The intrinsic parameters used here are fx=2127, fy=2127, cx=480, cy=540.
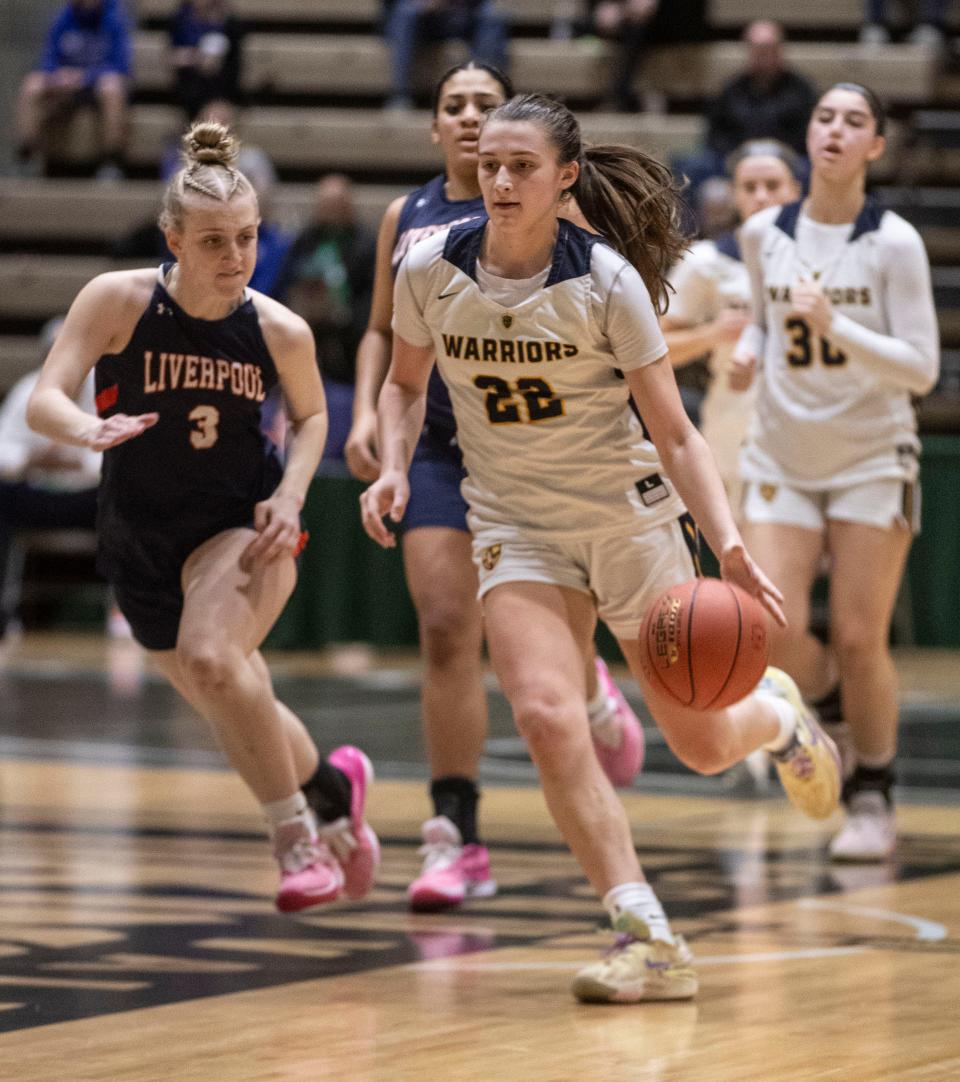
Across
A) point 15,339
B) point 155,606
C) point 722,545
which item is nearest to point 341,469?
point 15,339

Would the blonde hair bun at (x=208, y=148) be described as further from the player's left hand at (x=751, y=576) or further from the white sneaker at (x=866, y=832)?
the white sneaker at (x=866, y=832)

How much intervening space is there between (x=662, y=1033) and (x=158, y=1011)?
95 centimetres

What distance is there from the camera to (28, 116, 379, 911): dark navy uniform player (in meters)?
4.58

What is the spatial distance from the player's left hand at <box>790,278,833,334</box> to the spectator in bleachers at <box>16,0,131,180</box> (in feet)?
35.8

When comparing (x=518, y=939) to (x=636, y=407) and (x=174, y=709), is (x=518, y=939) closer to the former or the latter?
(x=636, y=407)

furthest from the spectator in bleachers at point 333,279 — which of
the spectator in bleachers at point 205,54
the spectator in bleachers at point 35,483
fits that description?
the spectator in bleachers at point 205,54

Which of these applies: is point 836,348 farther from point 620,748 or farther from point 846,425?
point 620,748

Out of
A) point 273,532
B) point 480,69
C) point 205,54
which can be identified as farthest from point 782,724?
point 205,54

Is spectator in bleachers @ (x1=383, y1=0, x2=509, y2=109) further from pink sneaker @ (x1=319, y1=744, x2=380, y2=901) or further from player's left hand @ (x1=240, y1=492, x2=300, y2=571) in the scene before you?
player's left hand @ (x1=240, y1=492, x2=300, y2=571)

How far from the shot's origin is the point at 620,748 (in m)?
5.80

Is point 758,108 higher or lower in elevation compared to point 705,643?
higher

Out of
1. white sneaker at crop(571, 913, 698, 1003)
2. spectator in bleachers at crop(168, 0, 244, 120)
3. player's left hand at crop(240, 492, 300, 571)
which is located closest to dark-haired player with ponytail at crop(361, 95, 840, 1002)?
white sneaker at crop(571, 913, 698, 1003)

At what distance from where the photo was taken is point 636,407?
14.1ft

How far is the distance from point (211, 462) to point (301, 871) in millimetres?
943
